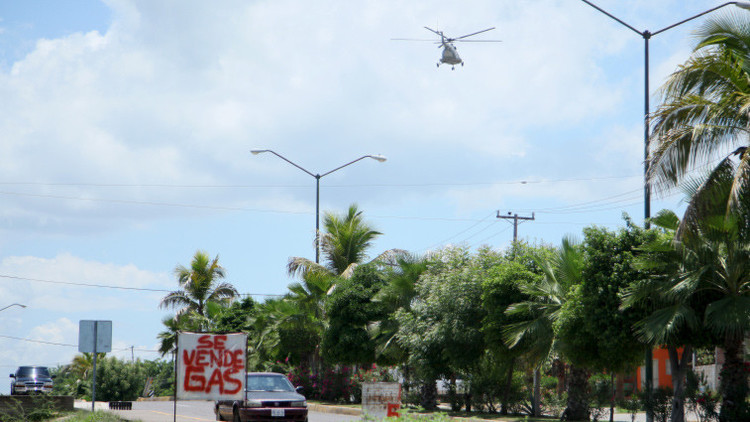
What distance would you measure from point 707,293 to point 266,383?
1038 centimetres

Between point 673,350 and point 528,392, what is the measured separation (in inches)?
373

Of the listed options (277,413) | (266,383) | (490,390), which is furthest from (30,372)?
(277,413)

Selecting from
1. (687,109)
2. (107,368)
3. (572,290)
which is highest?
(687,109)

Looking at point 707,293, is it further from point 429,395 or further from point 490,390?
point 429,395

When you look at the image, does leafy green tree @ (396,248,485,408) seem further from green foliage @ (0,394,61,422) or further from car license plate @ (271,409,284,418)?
green foliage @ (0,394,61,422)

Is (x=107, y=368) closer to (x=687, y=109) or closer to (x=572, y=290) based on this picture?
(x=572, y=290)

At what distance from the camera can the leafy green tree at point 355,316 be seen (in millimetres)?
31500

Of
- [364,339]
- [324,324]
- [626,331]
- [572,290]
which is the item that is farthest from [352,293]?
Result: [626,331]

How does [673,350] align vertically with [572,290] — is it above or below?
below

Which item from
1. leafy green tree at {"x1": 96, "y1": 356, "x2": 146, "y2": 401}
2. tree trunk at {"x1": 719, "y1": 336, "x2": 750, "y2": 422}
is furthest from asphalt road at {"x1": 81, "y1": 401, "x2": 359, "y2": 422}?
leafy green tree at {"x1": 96, "y1": 356, "x2": 146, "y2": 401}

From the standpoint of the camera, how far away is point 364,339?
3148 centimetres

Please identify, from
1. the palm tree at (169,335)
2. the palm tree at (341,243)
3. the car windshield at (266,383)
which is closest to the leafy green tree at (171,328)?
the palm tree at (169,335)

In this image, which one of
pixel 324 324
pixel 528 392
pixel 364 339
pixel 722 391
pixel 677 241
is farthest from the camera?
pixel 324 324

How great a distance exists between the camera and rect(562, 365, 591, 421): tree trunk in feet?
73.5
